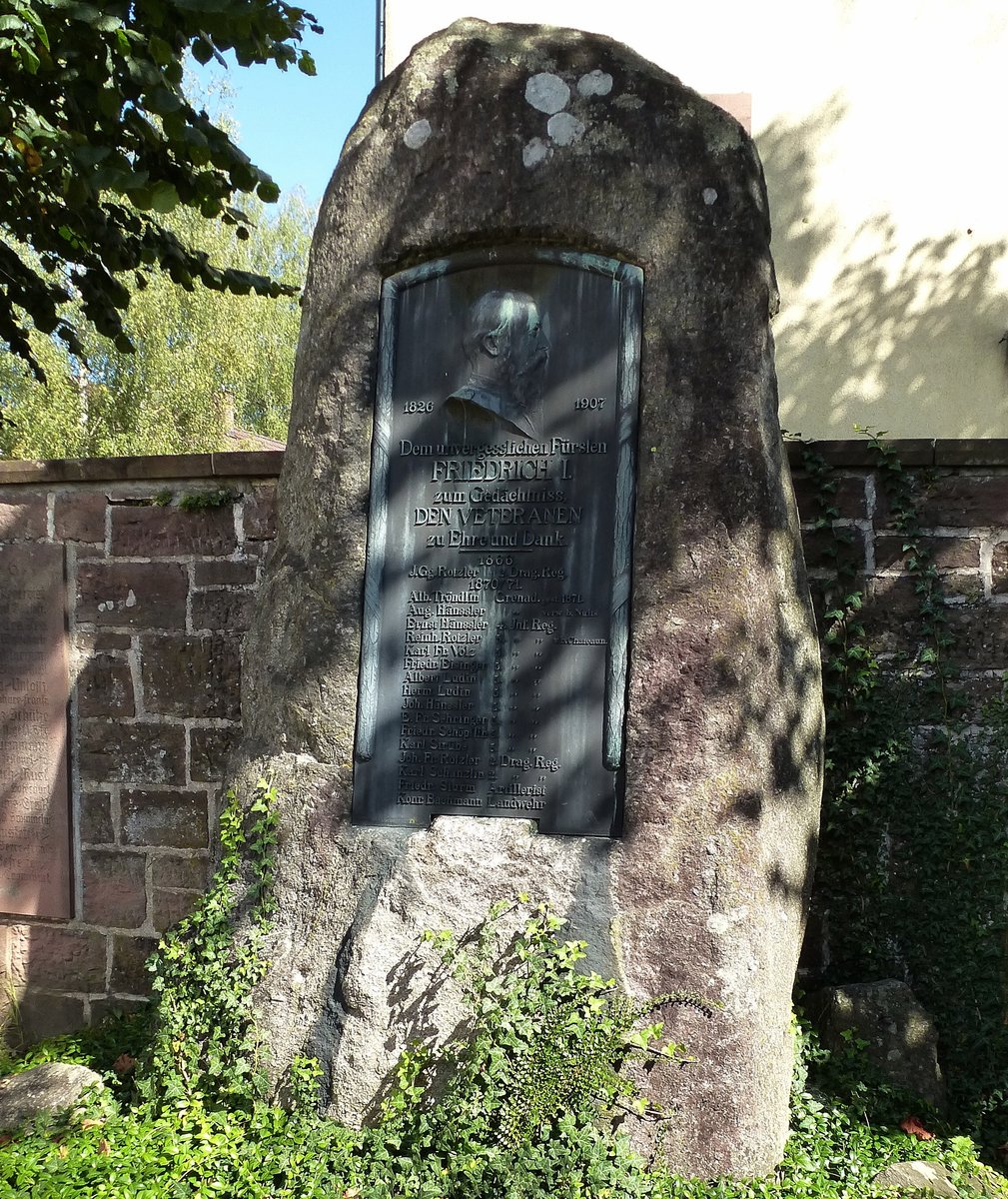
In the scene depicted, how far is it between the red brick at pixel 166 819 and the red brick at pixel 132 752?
0.21 ft

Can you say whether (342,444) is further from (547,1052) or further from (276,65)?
(276,65)

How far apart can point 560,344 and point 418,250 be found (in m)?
0.52

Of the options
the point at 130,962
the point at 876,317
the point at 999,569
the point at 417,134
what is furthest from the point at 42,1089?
the point at 876,317

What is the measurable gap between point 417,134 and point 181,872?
2.92 metres

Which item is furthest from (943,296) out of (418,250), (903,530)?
(418,250)

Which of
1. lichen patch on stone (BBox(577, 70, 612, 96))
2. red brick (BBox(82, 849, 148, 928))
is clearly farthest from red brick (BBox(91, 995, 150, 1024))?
lichen patch on stone (BBox(577, 70, 612, 96))

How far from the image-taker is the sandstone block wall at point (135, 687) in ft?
14.3

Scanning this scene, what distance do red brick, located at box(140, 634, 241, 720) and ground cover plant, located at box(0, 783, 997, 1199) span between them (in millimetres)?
1163

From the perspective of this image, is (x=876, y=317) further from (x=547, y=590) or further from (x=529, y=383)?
(x=547, y=590)

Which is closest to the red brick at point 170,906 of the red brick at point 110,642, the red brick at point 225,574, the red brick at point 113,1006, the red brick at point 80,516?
the red brick at point 113,1006

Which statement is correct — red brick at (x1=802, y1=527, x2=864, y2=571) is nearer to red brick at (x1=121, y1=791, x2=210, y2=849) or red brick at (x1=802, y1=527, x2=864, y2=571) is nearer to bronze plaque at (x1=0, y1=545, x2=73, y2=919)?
red brick at (x1=121, y1=791, x2=210, y2=849)

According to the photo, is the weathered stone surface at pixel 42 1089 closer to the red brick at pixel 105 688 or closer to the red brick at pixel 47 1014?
the red brick at pixel 47 1014

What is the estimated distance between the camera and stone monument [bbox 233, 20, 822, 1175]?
9.73ft

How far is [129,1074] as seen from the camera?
3.66 metres
